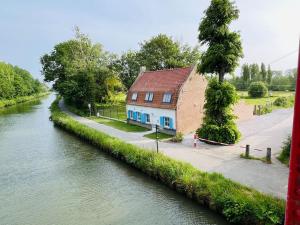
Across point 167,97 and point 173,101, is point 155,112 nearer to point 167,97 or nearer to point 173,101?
point 167,97

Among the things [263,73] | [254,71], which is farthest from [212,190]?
[254,71]

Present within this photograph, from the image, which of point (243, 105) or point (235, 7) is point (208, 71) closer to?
point (235, 7)

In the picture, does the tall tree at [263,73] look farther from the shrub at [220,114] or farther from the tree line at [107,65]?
the shrub at [220,114]

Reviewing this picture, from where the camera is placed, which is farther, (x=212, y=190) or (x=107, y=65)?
(x=107, y=65)

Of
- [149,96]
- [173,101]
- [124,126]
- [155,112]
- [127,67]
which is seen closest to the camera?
[173,101]

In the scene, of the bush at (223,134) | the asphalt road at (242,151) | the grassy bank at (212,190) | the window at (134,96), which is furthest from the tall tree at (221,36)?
the window at (134,96)

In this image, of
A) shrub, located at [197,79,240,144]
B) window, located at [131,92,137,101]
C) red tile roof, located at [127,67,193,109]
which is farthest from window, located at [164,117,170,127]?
window, located at [131,92,137,101]

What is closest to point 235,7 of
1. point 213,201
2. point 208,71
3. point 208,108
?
point 208,71
